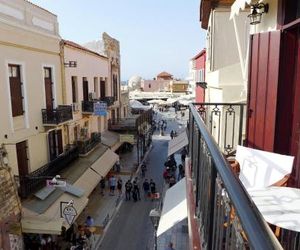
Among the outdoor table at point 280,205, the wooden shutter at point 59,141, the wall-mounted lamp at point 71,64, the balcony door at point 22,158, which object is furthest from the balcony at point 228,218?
the wall-mounted lamp at point 71,64

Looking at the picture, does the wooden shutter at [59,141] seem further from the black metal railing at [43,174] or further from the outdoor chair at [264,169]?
the outdoor chair at [264,169]

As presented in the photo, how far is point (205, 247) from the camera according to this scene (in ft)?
8.22

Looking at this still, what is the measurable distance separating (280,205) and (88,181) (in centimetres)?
1494

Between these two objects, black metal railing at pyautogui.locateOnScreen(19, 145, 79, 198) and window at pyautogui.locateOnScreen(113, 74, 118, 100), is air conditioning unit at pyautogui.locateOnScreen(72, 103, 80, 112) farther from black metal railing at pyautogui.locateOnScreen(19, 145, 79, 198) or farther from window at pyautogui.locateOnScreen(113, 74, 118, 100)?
window at pyautogui.locateOnScreen(113, 74, 118, 100)

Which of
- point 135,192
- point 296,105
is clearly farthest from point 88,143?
point 296,105

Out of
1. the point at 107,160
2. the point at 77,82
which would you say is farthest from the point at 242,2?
the point at 107,160

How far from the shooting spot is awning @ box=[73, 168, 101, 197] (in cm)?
1605

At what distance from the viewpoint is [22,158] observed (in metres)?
13.8

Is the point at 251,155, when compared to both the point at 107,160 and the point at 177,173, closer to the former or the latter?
the point at 107,160

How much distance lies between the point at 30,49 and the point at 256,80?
11820 mm

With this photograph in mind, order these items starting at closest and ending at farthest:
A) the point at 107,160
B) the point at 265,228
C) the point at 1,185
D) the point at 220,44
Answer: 1. the point at 265,228
2. the point at 1,185
3. the point at 220,44
4. the point at 107,160

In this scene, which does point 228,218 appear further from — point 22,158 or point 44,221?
point 22,158

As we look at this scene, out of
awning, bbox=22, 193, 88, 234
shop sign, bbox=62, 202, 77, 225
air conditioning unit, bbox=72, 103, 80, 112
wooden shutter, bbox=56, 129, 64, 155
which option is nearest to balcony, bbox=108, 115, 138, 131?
air conditioning unit, bbox=72, 103, 80, 112

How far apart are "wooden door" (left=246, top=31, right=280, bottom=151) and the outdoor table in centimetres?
116
